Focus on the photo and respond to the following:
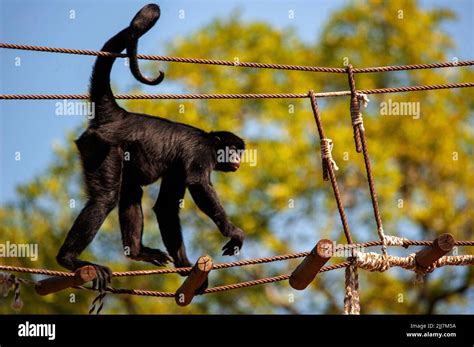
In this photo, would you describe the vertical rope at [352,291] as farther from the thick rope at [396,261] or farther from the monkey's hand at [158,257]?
the monkey's hand at [158,257]

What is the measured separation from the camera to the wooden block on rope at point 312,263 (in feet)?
23.7

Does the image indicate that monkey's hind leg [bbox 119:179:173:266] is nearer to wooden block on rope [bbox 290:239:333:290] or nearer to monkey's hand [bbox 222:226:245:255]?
monkey's hand [bbox 222:226:245:255]

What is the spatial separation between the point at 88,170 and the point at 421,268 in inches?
125

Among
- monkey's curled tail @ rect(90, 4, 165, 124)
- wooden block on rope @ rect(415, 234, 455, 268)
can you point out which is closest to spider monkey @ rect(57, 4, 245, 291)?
monkey's curled tail @ rect(90, 4, 165, 124)

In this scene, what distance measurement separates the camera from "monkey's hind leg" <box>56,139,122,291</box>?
767 cm

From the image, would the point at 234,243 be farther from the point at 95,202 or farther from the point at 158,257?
the point at 95,202

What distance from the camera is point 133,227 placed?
8672 mm

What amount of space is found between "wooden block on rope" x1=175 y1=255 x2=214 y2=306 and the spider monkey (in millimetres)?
508

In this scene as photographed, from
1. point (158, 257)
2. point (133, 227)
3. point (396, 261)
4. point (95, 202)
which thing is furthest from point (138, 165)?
point (396, 261)

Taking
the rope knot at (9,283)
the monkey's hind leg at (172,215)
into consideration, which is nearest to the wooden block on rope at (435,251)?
the monkey's hind leg at (172,215)

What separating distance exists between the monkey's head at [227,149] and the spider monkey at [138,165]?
0.6 inches
